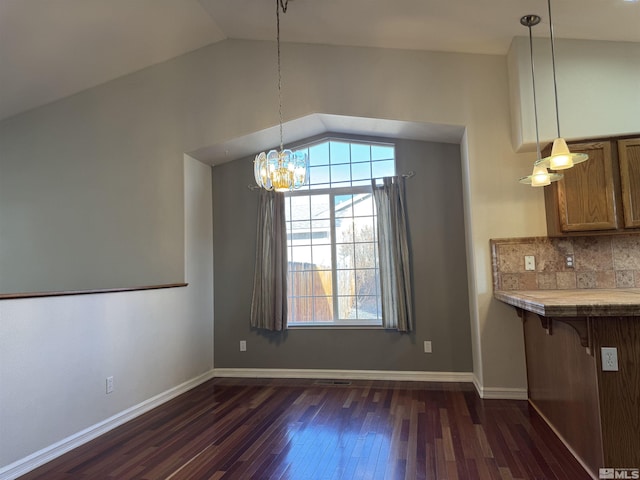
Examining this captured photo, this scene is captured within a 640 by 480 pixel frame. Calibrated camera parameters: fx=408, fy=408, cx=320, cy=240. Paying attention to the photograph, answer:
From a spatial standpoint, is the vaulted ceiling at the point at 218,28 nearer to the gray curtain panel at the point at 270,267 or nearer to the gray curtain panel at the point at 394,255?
the gray curtain panel at the point at 394,255

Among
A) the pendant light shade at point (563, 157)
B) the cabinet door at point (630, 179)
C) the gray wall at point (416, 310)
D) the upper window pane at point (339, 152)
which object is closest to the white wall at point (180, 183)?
the gray wall at point (416, 310)

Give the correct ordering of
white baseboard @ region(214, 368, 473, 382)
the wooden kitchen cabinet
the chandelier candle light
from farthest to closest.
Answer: white baseboard @ region(214, 368, 473, 382) → the wooden kitchen cabinet → the chandelier candle light

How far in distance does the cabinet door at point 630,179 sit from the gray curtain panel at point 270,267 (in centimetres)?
321

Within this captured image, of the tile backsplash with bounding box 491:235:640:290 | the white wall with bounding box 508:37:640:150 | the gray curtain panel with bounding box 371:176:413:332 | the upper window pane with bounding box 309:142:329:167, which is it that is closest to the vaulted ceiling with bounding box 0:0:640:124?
the white wall with bounding box 508:37:640:150

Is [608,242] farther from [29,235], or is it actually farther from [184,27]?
[29,235]

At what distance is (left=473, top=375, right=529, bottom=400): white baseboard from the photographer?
3611 millimetres

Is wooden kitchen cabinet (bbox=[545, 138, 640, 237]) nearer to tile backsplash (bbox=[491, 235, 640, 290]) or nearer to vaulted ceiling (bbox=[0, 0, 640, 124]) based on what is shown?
tile backsplash (bbox=[491, 235, 640, 290])

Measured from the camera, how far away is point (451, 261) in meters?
4.35

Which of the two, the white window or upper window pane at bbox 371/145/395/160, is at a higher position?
upper window pane at bbox 371/145/395/160

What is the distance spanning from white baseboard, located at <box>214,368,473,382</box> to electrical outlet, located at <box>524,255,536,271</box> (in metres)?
1.34

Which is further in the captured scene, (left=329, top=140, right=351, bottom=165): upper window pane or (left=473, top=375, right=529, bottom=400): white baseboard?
(left=329, top=140, right=351, bottom=165): upper window pane

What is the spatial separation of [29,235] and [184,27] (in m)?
2.98

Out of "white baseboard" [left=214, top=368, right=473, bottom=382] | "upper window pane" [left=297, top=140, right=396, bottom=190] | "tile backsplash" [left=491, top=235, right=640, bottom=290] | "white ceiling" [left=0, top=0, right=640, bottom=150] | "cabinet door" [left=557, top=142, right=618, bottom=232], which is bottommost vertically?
"white baseboard" [left=214, top=368, right=473, bottom=382]

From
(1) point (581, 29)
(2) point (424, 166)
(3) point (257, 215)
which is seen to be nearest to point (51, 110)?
(3) point (257, 215)
